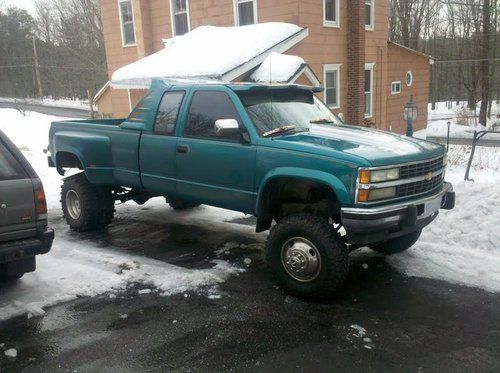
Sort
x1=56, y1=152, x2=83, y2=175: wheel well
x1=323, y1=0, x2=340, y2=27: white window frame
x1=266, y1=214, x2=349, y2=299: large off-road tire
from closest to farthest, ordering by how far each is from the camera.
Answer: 1. x1=266, y1=214, x2=349, y2=299: large off-road tire
2. x1=56, y1=152, x2=83, y2=175: wheel well
3. x1=323, y1=0, x2=340, y2=27: white window frame

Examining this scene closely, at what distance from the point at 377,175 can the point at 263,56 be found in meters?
10.1

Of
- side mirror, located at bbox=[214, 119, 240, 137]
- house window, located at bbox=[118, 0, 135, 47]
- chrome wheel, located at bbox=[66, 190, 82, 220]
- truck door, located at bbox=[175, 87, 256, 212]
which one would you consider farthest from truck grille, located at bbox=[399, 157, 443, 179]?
house window, located at bbox=[118, 0, 135, 47]

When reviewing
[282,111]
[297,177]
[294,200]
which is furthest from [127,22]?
[297,177]

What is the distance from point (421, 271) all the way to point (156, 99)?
12.3 feet

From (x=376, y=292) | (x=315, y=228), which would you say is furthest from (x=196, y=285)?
(x=376, y=292)

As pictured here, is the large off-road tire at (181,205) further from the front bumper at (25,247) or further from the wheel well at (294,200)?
the front bumper at (25,247)

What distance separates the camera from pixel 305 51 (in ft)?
50.6

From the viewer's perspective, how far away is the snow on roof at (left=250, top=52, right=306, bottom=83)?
40.2 ft

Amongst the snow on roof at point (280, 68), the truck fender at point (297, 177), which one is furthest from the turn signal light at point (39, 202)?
the snow on roof at point (280, 68)

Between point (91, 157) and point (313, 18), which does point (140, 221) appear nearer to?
point (91, 157)

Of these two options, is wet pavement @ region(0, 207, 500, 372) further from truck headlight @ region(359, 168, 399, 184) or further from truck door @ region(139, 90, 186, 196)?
truck door @ region(139, 90, 186, 196)

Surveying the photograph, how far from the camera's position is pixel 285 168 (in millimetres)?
4613

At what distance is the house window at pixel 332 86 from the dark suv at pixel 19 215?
44.3 feet

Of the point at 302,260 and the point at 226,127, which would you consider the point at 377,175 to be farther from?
the point at 226,127
